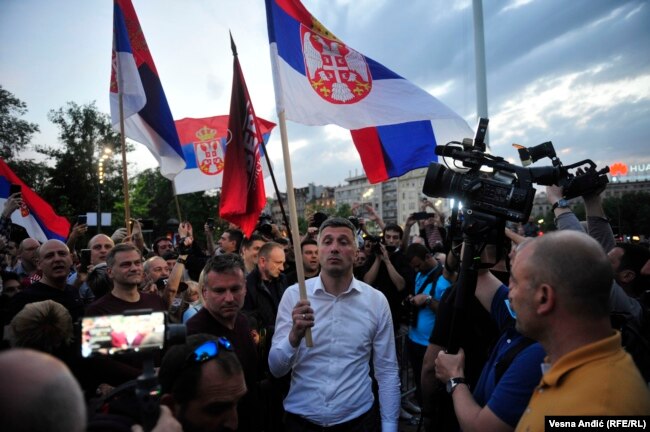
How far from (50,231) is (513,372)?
8.87 m

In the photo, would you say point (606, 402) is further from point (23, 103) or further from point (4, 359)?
point (23, 103)

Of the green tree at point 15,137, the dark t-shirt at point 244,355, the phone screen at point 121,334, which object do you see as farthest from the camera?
the green tree at point 15,137

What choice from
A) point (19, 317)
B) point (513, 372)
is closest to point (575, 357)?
point (513, 372)

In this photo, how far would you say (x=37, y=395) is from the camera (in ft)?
3.00

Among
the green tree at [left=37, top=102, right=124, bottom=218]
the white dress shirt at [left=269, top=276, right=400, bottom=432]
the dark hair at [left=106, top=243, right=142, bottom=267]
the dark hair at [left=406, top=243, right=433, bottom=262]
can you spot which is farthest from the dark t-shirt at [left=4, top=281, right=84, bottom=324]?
the green tree at [left=37, top=102, right=124, bottom=218]

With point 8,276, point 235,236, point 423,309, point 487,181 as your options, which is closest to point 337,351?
point 487,181

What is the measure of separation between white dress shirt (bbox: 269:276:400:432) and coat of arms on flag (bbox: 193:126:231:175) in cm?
600

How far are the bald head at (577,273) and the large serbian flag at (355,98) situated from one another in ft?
8.35

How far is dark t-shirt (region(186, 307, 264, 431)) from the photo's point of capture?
2789 mm

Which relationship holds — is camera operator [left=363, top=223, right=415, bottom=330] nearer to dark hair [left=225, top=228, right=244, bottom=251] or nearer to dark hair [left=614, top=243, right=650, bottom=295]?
dark hair [left=225, top=228, right=244, bottom=251]

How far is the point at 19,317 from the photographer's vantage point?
2.54 metres

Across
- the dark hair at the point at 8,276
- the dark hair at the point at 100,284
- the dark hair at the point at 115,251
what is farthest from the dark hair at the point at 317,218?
the dark hair at the point at 8,276

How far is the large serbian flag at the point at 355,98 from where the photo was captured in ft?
13.2

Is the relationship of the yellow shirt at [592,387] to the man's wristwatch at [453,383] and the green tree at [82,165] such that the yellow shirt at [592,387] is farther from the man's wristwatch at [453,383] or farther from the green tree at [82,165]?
the green tree at [82,165]
